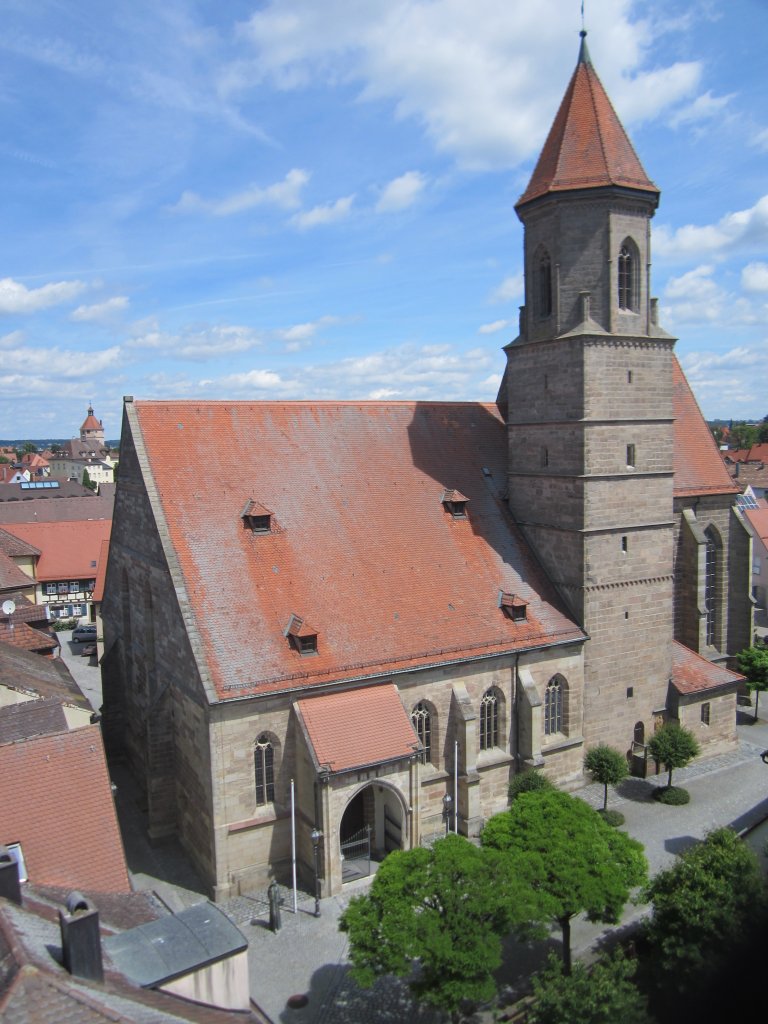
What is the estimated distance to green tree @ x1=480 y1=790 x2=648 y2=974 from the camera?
16.6 metres

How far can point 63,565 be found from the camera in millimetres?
57875

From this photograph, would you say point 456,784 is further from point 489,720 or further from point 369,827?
point 369,827

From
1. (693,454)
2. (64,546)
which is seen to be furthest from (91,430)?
(693,454)

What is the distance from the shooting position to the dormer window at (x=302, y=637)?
2194 centimetres

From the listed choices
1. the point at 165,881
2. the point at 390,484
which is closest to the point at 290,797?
the point at 165,881

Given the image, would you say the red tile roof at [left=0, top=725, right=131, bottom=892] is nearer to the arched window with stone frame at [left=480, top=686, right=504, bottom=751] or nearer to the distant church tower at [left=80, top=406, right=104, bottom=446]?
the arched window with stone frame at [left=480, top=686, right=504, bottom=751]

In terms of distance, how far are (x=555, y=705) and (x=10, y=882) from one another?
18089 millimetres

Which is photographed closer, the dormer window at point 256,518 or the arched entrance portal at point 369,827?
the arched entrance portal at point 369,827

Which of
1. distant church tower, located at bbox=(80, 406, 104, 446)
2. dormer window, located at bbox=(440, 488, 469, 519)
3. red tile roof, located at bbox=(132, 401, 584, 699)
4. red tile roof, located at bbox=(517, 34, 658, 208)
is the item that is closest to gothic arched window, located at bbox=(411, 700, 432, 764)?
red tile roof, located at bbox=(132, 401, 584, 699)

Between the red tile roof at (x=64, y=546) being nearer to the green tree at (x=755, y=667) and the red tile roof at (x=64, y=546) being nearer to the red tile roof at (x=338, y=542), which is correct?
the red tile roof at (x=338, y=542)

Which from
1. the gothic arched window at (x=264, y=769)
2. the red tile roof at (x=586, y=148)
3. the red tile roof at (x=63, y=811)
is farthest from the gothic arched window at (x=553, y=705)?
the red tile roof at (x=586, y=148)

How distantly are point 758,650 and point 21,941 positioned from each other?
30.6 metres

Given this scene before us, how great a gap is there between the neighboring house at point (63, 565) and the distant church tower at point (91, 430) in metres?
129

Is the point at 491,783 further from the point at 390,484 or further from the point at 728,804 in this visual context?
the point at 390,484
